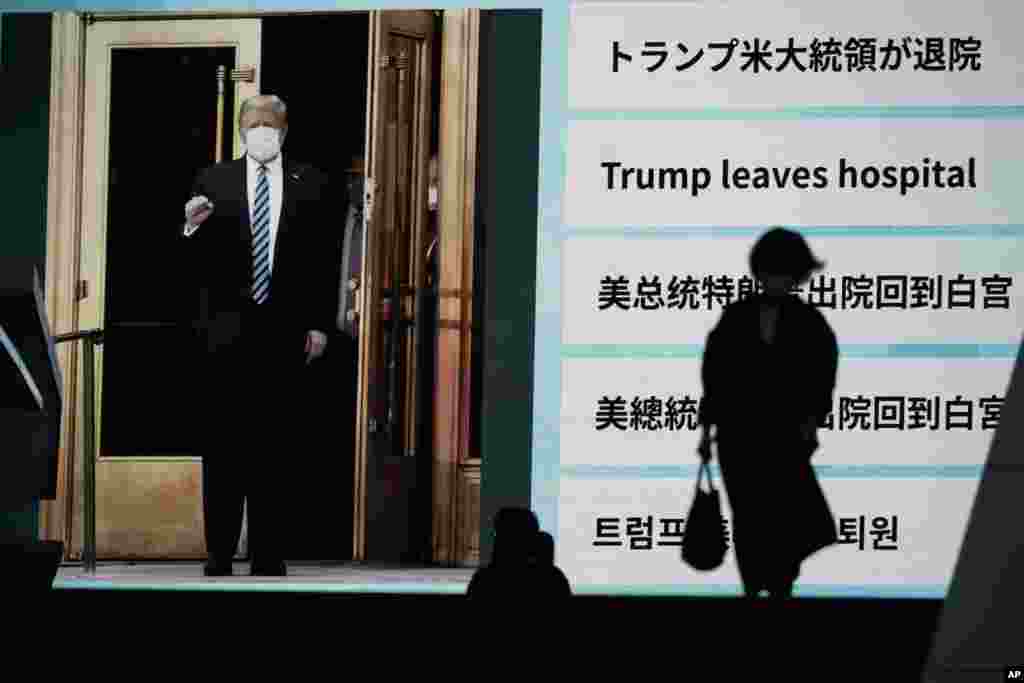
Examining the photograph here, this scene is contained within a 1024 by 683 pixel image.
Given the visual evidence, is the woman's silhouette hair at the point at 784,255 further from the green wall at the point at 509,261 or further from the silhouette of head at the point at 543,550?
the silhouette of head at the point at 543,550

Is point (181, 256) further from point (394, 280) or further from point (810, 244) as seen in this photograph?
point (810, 244)

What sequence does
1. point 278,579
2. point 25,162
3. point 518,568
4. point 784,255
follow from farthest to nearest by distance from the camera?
point 25,162 < point 278,579 < point 784,255 < point 518,568

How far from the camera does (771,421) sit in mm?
6137

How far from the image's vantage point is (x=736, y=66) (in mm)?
6773

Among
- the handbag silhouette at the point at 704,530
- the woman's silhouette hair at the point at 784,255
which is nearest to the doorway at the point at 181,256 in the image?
the woman's silhouette hair at the point at 784,255

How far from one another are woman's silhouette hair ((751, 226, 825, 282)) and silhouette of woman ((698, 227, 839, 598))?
26cm

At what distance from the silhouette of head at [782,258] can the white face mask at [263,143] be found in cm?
163

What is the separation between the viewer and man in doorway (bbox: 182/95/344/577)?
6.94 meters

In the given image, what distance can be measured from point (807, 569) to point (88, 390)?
2461 millimetres

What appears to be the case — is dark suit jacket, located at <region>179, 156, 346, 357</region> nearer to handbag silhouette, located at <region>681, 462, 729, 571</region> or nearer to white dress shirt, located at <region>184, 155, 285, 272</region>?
white dress shirt, located at <region>184, 155, 285, 272</region>

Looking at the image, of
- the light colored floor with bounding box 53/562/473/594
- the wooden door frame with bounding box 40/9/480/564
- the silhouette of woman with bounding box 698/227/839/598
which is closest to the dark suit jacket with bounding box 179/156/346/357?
the wooden door frame with bounding box 40/9/480/564

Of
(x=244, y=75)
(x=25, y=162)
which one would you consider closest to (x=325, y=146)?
(x=244, y=75)

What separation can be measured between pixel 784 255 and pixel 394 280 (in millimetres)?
1334

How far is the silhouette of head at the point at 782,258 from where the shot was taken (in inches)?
261
